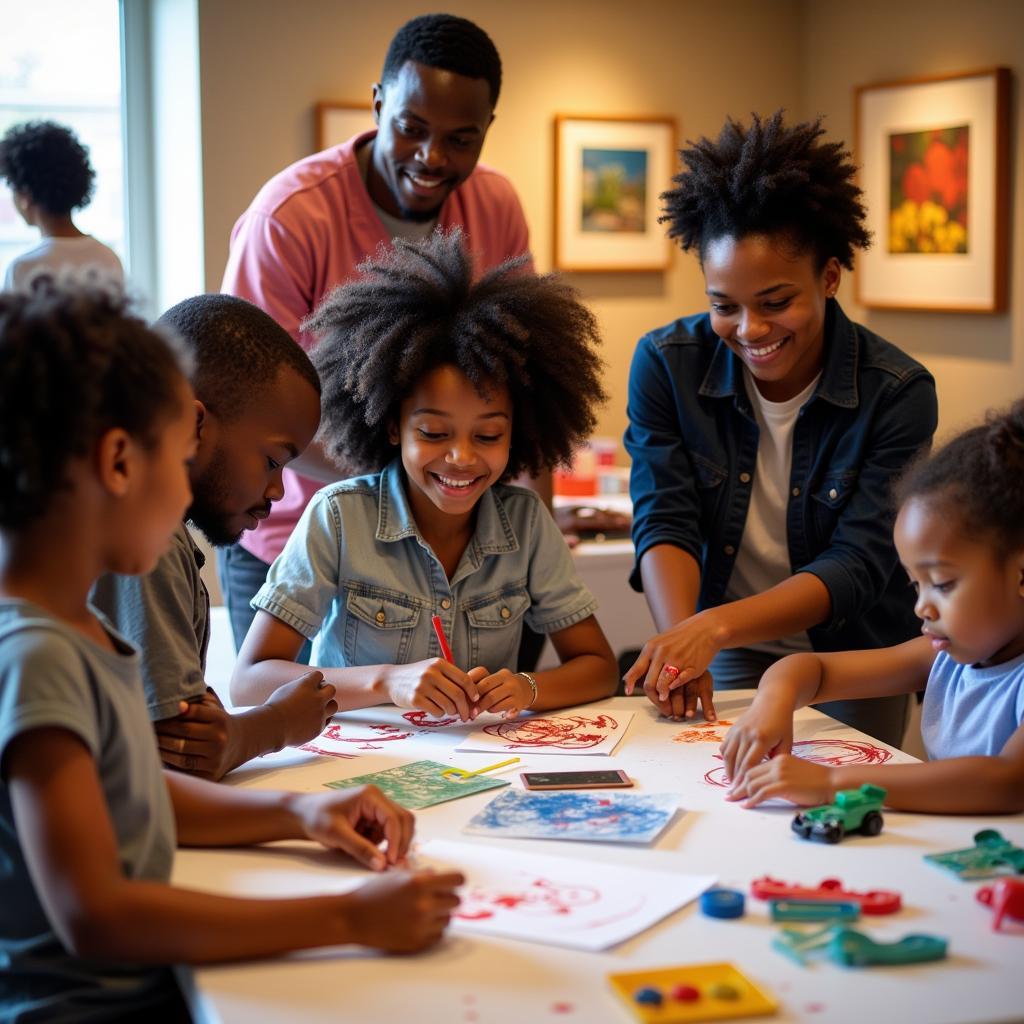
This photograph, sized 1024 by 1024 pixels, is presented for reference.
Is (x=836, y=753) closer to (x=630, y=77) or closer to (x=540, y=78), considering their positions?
(x=540, y=78)

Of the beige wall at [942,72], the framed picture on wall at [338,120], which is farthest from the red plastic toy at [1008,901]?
the framed picture on wall at [338,120]

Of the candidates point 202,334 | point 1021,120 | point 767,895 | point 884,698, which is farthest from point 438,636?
point 1021,120

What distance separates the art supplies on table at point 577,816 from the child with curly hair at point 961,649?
4.4 inches

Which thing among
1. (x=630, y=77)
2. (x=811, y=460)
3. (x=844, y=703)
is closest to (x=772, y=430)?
(x=811, y=460)

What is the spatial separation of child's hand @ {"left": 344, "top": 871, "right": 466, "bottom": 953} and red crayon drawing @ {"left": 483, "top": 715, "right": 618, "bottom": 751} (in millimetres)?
579

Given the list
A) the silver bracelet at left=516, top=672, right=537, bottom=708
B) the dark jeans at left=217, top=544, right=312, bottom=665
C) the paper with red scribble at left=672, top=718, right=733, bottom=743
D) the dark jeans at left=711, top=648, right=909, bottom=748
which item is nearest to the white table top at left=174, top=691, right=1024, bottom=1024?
the paper with red scribble at left=672, top=718, right=733, bottom=743

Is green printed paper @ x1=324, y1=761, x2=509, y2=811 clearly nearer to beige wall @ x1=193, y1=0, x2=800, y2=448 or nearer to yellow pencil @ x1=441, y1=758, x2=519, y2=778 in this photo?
yellow pencil @ x1=441, y1=758, x2=519, y2=778

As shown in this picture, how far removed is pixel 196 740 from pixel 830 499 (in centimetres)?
105

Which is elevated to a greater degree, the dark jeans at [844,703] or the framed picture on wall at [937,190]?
the framed picture on wall at [937,190]

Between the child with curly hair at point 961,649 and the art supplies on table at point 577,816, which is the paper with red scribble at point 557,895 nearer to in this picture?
the art supplies on table at point 577,816

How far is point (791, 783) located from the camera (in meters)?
1.42

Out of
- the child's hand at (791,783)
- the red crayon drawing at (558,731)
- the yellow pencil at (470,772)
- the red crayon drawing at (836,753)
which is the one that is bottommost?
the red crayon drawing at (836,753)

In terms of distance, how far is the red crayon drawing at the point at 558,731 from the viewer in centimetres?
168

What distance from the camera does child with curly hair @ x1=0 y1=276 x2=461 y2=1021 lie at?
3.22 feet
